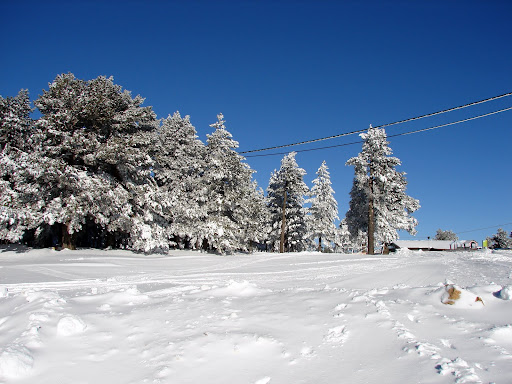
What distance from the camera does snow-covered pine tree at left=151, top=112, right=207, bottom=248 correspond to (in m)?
25.6

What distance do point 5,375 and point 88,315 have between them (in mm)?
1752

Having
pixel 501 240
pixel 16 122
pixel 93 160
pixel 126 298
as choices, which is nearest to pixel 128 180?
pixel 93 160

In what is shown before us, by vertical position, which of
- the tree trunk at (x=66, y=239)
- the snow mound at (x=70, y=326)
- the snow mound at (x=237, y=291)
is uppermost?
the tree trunk at (x=66, y=239)

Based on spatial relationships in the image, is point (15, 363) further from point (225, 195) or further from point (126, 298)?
point (225, 195)

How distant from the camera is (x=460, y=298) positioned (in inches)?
215

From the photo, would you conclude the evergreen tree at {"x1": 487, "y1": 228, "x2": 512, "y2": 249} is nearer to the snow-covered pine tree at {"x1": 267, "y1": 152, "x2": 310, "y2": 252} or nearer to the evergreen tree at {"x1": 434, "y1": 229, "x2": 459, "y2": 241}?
the evergreen tree at {"x1": 434, "y1": 229, "x2": 459, "y2": 241}

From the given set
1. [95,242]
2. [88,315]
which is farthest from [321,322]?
[95,242]

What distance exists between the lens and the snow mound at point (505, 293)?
5.36 meters

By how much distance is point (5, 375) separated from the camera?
3447mm

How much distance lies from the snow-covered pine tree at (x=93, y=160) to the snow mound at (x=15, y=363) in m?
16.8

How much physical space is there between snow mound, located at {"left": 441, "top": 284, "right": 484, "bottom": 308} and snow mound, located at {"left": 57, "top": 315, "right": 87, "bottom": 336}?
5.69 m

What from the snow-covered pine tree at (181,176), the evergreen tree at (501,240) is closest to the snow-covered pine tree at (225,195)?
the snow-covered pine tree at (181,176)

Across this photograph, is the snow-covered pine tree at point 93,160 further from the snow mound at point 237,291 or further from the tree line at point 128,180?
the snow mound at point 237,291

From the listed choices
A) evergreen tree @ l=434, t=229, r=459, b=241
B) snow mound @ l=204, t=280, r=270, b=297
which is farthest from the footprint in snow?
evergreen tree @ l=434, t=229, r=459, b=241
